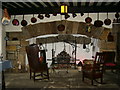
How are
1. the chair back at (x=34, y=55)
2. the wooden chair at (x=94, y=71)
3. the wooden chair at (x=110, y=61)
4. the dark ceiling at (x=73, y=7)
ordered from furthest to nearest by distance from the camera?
the wooden chair at (x=110, y=61) → the dark ceiling at (x=73, y=7) → the chair back at (x=34, y=55) → the wooden chair at (x=94, y=71)

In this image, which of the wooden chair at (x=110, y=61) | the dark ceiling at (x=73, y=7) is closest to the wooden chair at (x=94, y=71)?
the wooden chair at (x=110, y=61)

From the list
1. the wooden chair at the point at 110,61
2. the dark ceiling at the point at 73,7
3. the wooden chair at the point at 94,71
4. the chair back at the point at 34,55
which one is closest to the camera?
the wooden chair at the point at 94,71

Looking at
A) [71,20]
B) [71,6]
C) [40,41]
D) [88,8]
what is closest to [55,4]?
[71,6]

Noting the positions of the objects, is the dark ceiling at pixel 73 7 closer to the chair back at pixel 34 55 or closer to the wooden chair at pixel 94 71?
the chair back at pixel 34 55

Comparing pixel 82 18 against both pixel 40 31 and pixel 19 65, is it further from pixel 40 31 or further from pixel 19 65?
pixel 19 65

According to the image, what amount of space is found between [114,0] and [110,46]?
2339mm

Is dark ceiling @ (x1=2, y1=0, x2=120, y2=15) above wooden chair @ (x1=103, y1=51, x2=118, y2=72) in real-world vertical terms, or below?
above

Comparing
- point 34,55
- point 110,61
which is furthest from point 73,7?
point 110,61

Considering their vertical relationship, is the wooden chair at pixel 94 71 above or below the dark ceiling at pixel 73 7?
below

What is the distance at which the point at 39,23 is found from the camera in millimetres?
7766

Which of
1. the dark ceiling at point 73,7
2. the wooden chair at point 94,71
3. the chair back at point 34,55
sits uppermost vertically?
the dark ceiling at point 73,7

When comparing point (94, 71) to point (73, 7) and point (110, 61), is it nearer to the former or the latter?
point (110, 61)

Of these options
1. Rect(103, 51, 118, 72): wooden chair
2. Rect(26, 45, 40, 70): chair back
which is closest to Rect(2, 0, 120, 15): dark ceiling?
Rect(103, 51, 118, 72): wooden chair

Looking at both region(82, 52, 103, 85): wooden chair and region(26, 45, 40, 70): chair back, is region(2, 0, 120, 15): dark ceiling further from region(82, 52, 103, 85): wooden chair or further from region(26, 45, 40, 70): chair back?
region(82, 52, 103, 85): wooden chair
